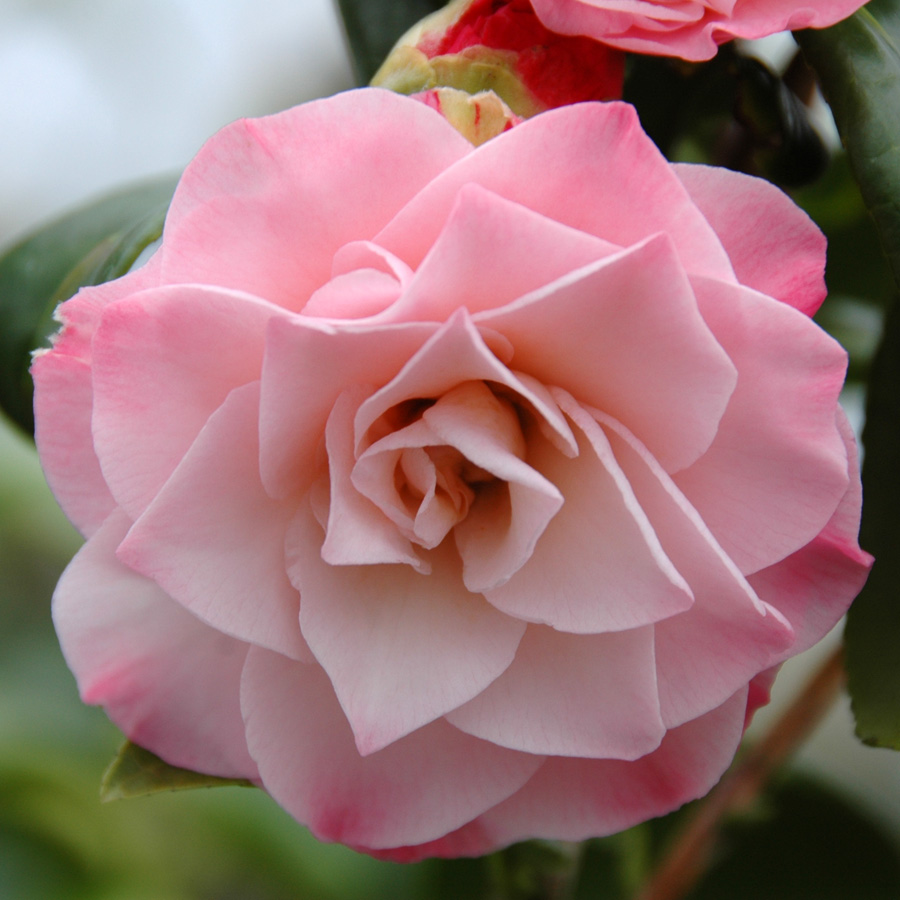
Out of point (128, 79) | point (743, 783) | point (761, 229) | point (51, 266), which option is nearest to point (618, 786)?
point (761, 229)

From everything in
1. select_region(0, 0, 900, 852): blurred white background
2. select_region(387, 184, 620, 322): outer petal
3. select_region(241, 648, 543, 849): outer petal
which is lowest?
select_region(0, 0, 900, 852): blurred white background

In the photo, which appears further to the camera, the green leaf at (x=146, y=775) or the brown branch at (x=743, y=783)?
the brown branch at (x=743, y=783)

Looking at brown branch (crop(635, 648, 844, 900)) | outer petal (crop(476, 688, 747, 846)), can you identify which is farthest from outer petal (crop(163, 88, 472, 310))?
brown branch (crop(635, 648, 844, 900))

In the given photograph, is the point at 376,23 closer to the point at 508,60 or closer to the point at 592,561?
the point at 508,60

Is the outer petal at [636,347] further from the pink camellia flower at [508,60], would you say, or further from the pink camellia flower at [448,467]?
the pink camellia flower at [508,60]

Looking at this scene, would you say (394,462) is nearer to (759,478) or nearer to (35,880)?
(759,478)

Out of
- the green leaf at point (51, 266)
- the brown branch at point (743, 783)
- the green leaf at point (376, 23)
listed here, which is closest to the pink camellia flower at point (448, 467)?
the green leaf at point (51, 266)

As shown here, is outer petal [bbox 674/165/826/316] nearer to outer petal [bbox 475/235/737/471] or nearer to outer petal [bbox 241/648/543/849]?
outer petal [bbox 475/235/737/471]
